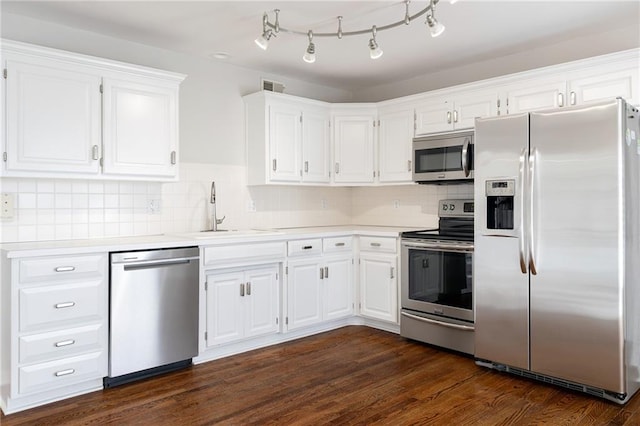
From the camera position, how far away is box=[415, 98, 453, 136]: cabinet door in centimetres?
405

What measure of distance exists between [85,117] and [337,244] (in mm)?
2252

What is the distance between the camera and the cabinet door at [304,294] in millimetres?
3887

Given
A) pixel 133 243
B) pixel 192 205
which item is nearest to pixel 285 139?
pixel 192 205

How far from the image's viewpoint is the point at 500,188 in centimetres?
311

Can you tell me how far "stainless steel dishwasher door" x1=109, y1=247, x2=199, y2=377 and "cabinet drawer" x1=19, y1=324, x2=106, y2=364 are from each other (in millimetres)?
101

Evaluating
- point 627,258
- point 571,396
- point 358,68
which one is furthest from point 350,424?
point 358,68

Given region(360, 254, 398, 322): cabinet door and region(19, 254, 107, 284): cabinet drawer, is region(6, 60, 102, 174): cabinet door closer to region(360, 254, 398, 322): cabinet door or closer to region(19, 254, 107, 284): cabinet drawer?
region(19, 254, 107, 284): cabinet drawer

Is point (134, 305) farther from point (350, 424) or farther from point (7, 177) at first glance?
point (350, 424)

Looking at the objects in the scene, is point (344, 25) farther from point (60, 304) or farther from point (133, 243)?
point (60, 304)

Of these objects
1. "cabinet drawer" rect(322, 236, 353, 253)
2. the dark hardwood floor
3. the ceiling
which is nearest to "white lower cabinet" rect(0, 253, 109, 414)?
the dark hardwood floor

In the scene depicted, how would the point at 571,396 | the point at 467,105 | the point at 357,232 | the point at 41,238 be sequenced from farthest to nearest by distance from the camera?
1. the point at 357,232
2. the point at 467,105
3. the point at 41,238
4. the point at 571,396

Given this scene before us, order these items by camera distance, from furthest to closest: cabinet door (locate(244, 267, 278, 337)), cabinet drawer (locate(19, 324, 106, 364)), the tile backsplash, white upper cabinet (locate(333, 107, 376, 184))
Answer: white upper cabinet (locate(333, 107, 376, 184)) < cabinet door (locate(244, 267, 278, 337)) < the tile backsplash < cabinet drawer (locate(19, 324, 106, 364))

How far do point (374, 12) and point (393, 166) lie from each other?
170 centimetres

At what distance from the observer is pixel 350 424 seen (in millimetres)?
2445
